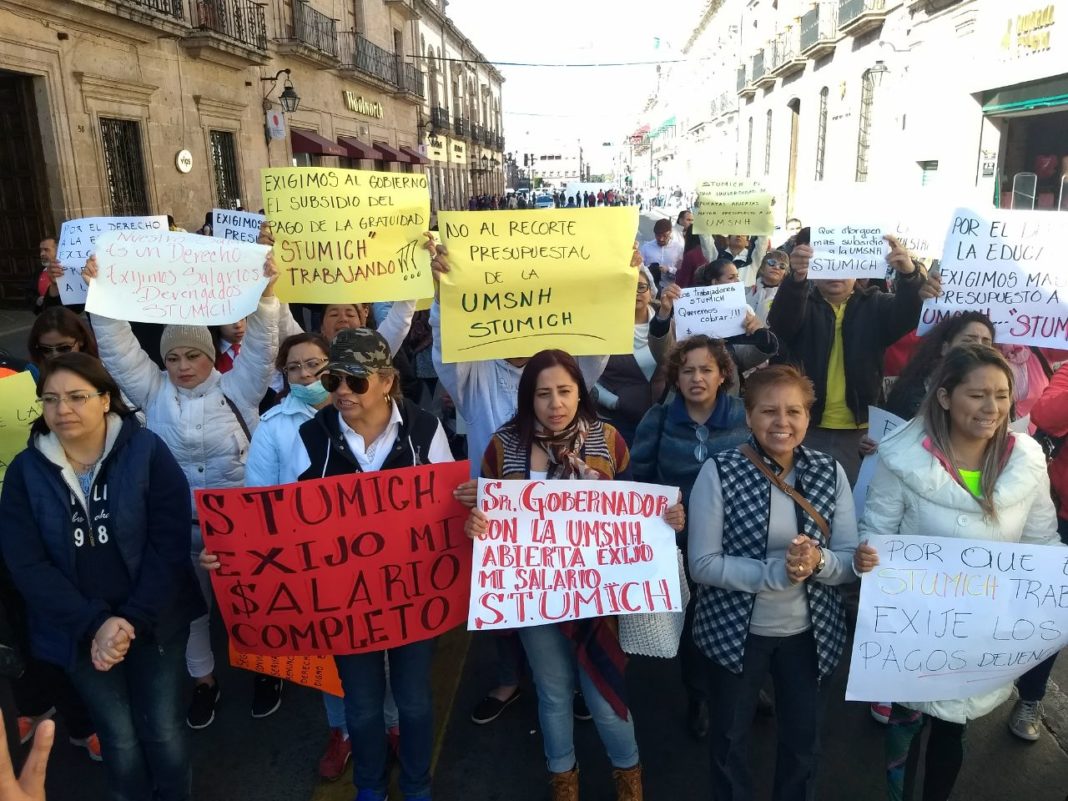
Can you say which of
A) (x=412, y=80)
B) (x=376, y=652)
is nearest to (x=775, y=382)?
(x=376, y=652)

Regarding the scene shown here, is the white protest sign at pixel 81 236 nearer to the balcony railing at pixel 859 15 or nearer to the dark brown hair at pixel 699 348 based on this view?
the dark brown hair at pixel 699 348

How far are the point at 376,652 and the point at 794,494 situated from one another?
1.56m

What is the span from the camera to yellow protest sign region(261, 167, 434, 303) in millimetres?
3762

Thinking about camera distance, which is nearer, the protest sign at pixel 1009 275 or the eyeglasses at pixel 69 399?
the eyeglasses at pixel 69 399

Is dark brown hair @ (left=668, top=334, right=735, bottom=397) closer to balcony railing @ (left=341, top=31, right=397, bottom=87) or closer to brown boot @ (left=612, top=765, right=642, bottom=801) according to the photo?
brown boot @ (left=612, top=765, right=642, bottom=801)

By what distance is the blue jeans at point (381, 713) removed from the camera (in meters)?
2.62

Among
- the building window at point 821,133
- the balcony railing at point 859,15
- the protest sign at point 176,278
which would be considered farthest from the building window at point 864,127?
the protest sign at point 176,278

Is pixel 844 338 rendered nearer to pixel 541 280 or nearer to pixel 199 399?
pixel 541 280

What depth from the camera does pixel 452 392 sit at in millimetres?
3557

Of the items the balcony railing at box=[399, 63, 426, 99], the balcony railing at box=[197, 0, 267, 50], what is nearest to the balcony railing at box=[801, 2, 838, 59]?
the balcony railing at box=[399, 63, 426, 99]

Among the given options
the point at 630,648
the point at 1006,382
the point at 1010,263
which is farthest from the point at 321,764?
the point at 1010,263

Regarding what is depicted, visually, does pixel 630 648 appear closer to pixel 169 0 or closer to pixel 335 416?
pixel 335 416

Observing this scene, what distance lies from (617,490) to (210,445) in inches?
73.9

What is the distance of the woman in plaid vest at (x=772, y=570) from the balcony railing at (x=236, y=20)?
54.0 ft
